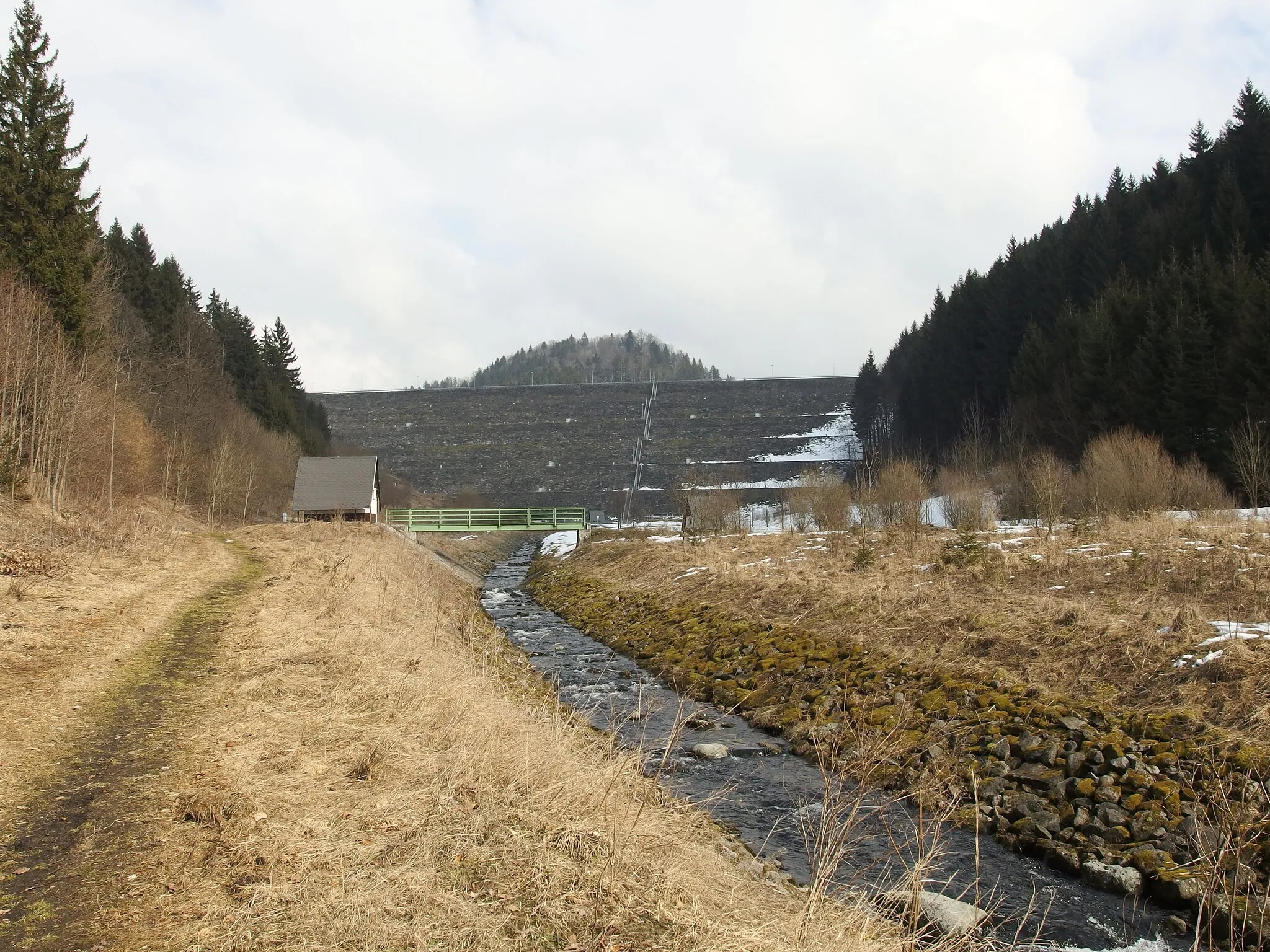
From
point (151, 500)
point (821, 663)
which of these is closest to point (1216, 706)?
point (821, 663)

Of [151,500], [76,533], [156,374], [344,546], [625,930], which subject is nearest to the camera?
[625,930]

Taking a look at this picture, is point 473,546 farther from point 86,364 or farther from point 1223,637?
point 1223,637

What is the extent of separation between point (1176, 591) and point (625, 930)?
11.1 meters

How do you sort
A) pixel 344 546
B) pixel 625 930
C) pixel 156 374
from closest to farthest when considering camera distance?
pixel 625 930
pixel 344 546
pixel 156 374

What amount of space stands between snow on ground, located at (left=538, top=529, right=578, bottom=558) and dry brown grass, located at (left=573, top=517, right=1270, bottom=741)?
56.0 ft

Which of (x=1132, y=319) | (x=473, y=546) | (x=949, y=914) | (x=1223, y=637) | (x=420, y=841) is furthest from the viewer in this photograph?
(x=473, y=546)

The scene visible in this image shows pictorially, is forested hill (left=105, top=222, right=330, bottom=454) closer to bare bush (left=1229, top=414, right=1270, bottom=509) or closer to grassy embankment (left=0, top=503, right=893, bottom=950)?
grassy embankment (left=0, top=503, right=893, bottom=950)

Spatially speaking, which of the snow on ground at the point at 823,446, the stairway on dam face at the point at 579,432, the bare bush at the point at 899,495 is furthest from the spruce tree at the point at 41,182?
the snow on ground at the point at 823,446

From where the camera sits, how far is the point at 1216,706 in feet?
25.7

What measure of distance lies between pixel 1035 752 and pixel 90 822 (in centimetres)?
772

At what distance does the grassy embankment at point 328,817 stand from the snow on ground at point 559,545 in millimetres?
27904

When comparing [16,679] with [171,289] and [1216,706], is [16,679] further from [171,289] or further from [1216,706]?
[171,289]

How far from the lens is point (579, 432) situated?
81.2 meters

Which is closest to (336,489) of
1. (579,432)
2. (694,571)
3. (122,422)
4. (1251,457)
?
(122,422)
